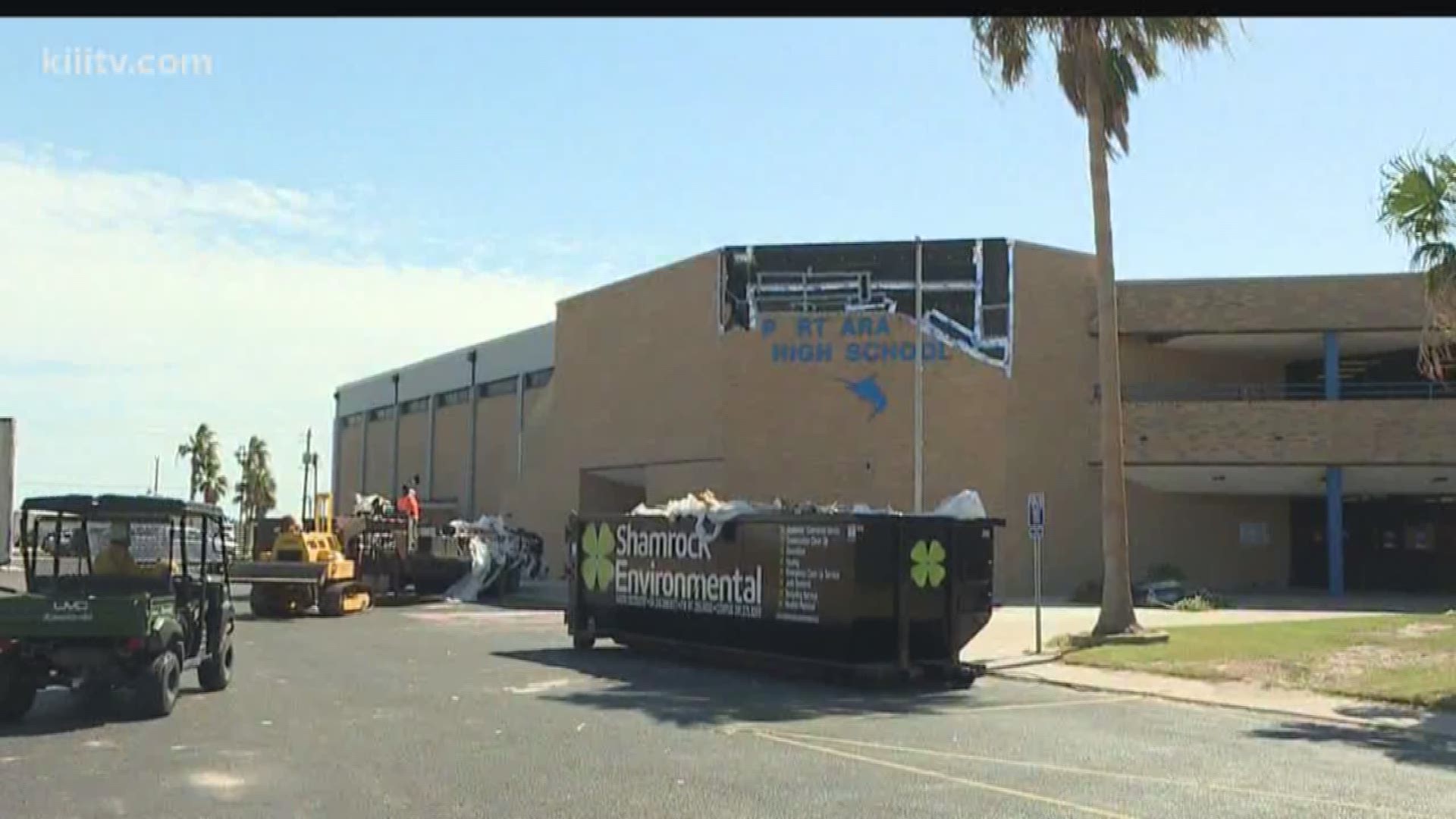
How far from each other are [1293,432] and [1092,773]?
1102 inches

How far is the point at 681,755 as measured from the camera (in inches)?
437

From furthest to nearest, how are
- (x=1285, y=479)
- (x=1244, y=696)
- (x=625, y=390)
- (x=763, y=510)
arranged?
(x=625, y=390), (x=1285, y=479), (x=763, y=510), (x=1244, y=696)

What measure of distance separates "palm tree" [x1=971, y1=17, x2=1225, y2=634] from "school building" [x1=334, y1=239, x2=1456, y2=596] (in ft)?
38.1

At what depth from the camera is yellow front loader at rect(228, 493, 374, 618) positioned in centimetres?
2977

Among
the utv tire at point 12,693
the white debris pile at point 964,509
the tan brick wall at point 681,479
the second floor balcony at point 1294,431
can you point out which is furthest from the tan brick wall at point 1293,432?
the utv tire at point 12,693

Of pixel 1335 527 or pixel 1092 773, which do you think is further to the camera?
pixel 1335 527

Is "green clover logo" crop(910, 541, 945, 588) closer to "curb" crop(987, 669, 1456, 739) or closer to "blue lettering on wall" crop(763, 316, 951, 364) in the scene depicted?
"curb" crop(987, 669, 1456, 739)

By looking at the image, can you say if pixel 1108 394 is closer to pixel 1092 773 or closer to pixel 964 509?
pixel 964 509

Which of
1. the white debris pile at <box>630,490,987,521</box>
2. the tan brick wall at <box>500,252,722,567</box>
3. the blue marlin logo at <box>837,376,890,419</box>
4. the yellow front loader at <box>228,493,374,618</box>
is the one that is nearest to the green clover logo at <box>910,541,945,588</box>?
the white debris pile at <box>630,490,987,521</box>

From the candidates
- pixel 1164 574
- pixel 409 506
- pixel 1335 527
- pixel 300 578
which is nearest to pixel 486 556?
pixel 409 506

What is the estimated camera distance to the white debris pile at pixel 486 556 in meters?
38.1

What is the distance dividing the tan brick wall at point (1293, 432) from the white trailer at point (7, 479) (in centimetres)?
2738

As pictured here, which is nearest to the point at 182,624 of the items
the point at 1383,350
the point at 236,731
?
the point at 236,731

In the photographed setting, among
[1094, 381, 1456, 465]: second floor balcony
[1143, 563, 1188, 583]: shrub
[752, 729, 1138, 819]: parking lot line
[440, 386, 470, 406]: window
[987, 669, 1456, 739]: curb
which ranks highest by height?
Result: [440, 386, 470, 406]: window
